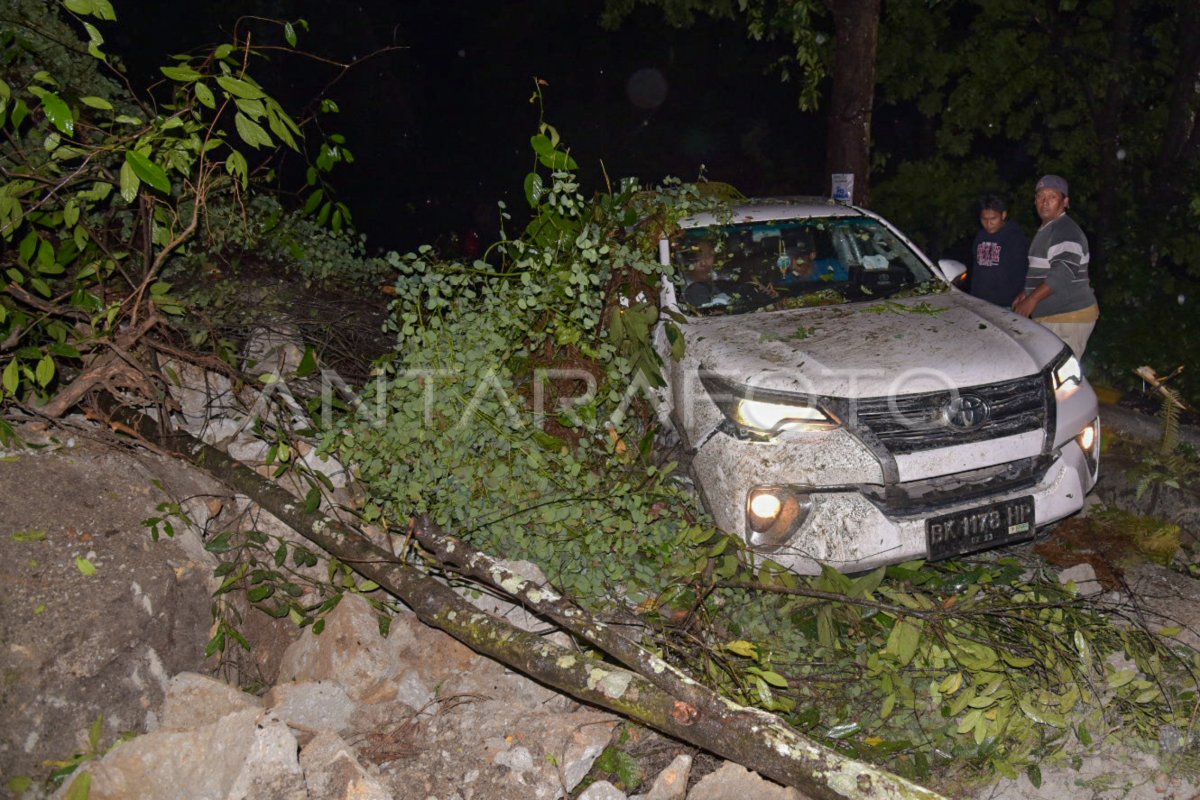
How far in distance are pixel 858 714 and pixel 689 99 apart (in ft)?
50.5

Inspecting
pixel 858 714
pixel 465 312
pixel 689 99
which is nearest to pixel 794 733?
pixel 858 714

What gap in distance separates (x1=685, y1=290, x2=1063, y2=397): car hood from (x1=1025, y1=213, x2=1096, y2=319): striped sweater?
1.41m

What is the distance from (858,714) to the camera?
3697mm

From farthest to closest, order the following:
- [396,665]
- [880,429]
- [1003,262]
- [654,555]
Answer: [1003,262] < [654,555] < [880,429] < [396,665]

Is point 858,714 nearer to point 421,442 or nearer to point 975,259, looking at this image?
point 421,442

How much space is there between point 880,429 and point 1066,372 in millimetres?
1233

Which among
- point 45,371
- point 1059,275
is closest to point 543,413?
point 45,371

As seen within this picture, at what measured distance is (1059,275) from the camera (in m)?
6.04

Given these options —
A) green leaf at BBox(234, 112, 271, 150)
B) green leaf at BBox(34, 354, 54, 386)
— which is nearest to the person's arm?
green leaf at BBox(234, 112, 271, 150)

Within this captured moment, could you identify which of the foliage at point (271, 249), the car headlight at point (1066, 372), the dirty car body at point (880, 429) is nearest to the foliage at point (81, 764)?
the dirty car body at point (880, 429)

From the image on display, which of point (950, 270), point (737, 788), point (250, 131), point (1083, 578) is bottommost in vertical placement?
point (1083, 578)

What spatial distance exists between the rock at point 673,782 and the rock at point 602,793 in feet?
0.35

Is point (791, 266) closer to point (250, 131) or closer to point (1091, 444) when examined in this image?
point (1091, 444)

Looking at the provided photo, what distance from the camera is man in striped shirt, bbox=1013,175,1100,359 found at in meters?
6.04
